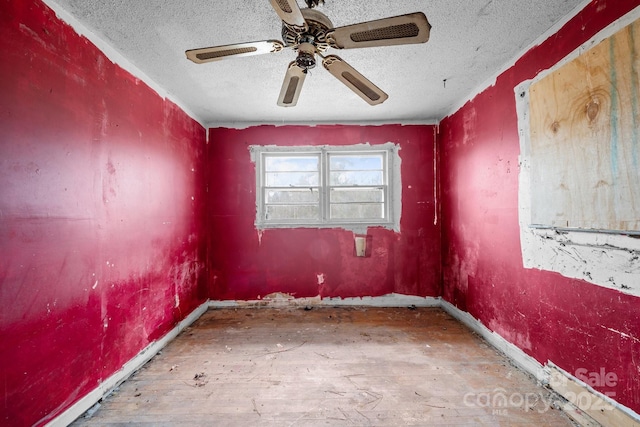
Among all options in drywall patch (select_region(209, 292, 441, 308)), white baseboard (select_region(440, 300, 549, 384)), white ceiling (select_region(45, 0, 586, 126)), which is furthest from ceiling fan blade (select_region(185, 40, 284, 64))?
drywall patch (select_region(209, 292, 441, 308))

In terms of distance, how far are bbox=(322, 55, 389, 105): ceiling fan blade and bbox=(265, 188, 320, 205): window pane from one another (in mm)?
2225

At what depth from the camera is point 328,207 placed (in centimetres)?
414

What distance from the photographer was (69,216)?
5.97 feet

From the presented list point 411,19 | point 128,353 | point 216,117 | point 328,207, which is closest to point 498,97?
point 411,19

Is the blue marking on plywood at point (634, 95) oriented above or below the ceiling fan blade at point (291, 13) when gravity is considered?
below

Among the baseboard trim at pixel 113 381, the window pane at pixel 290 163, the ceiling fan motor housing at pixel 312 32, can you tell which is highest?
the ceiling fan motor housing at pixel 312 32

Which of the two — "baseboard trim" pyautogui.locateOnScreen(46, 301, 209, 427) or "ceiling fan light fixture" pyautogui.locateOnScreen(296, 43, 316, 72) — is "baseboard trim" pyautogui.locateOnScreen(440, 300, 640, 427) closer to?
"ceiling fan light fixture" pyautogui.locateOnScreen(296, 43, 316, 72)

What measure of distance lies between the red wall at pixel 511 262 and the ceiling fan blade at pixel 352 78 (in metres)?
1.34

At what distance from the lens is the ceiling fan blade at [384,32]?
4.13ft

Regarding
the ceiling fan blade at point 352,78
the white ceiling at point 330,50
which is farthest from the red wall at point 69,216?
the ceiling fan blade at point 352,78

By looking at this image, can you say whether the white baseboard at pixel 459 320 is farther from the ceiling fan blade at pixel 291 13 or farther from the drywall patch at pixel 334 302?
the ceiling fan blade at pixel 291 13

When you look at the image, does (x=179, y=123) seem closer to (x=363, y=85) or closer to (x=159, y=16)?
(x=159, y=16)

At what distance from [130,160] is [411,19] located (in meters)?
2.40

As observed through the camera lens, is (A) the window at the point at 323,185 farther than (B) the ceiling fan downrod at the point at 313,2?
Yes
